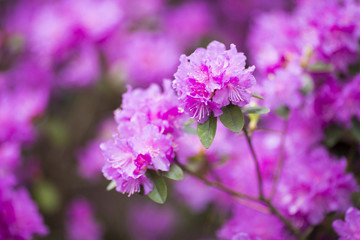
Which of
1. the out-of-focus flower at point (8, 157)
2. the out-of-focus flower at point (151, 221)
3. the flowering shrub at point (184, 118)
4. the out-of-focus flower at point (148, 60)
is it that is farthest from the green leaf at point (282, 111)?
the out-of-focus flower at point (151, 221)

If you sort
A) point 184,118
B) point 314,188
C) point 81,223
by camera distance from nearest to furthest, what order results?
point 184,118 < point 314,188 < point 81,223

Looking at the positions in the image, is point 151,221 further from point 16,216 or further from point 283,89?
point 283,89

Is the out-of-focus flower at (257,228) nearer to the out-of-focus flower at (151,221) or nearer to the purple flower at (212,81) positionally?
the purple flower at (212,81)

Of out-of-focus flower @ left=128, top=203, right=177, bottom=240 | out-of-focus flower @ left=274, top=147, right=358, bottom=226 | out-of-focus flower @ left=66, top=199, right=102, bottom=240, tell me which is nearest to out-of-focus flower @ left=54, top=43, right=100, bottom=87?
out-of-focus flower @ left=66, top=199, right=102, bottom=240

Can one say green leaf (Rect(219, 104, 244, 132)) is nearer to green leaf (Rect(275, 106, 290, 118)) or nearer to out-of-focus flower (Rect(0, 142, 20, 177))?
green leaf (Rect(275, 106, 290, 118))

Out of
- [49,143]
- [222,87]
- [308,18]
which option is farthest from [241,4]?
[222,87]

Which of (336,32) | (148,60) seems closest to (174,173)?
(336,32)
